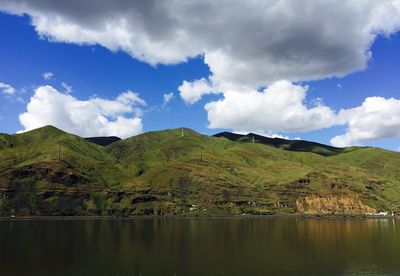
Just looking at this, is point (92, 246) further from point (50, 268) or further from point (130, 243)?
point (50, 268)

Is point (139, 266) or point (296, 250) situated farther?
point (296, 250)

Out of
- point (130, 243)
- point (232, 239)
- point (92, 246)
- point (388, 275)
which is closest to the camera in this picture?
point (388, 275)

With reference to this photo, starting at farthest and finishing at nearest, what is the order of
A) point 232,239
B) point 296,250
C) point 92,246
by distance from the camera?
point 232,239
point 92,246
point 296,250

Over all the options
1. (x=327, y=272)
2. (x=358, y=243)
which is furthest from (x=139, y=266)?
(x=358, y=243)

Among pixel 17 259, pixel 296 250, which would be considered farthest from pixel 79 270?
pixel 296 250

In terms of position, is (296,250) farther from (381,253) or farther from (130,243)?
(130,243)

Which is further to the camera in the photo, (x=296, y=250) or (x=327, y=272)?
(x=296, y=250)

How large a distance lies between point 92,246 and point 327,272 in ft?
260

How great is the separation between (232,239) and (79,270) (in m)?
81.4

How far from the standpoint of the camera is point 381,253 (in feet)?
408

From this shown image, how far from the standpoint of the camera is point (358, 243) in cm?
15175

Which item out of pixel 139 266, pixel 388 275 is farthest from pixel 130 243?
pixel 388 275

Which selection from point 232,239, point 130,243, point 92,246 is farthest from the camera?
point 232,239

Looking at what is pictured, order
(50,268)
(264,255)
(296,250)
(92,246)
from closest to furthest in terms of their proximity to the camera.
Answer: (50,268), (264,255), (296,250), (92,246)
